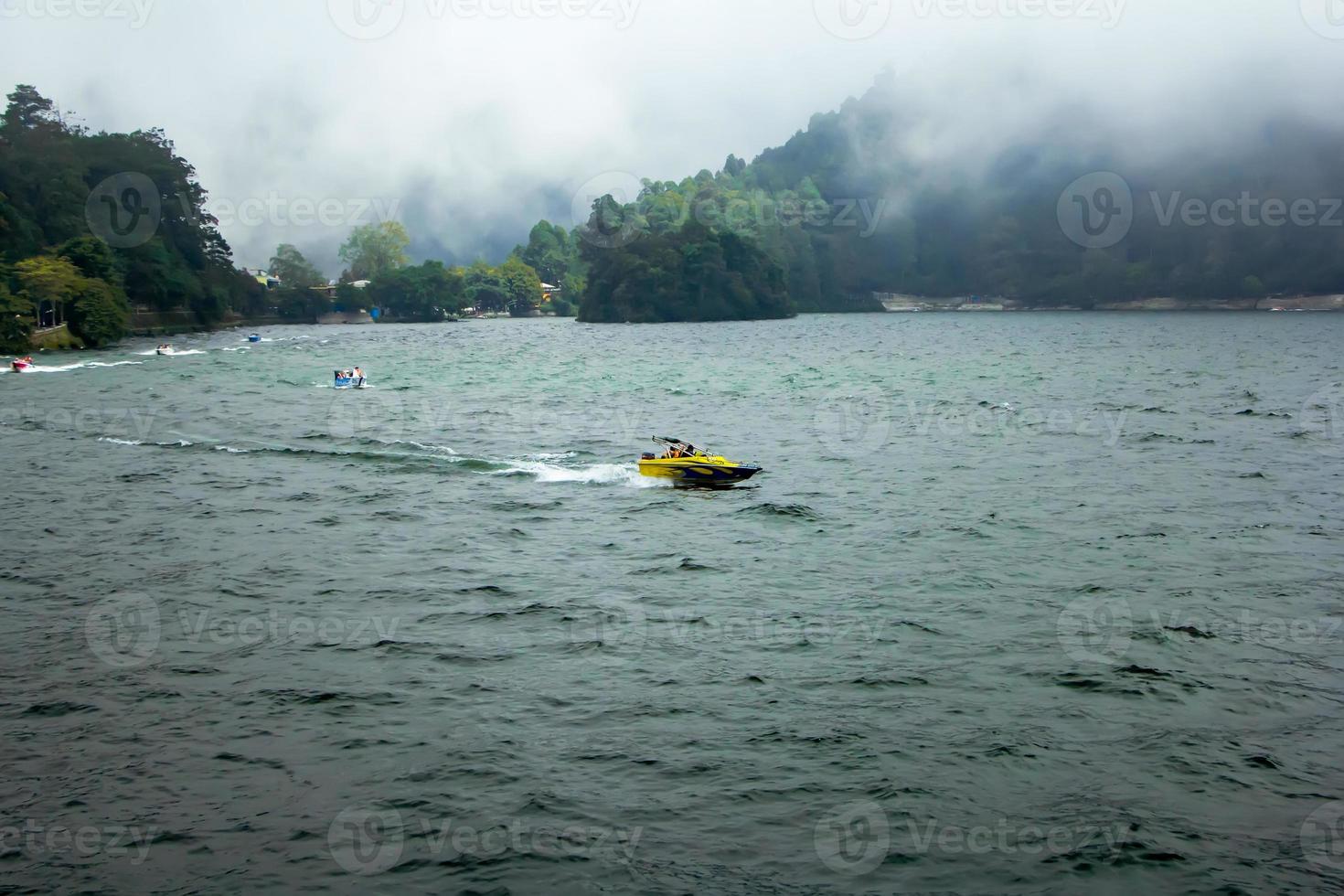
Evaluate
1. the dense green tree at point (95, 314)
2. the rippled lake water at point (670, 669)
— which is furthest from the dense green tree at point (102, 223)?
the rippled lake water at point (670, 669)

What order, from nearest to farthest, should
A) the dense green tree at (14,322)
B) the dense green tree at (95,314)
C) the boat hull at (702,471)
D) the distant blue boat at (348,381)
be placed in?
the boat hull at (702,471) → the distant blue boat at (348,381) → the dense green tree at (14,322) → the dense green tree at (95,314)

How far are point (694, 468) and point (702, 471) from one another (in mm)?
282

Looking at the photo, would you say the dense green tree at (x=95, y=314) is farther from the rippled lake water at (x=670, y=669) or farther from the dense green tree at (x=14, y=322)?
the rippled lake water at (x=670, y=669)

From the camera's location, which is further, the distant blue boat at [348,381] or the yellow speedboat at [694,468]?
the distant blue boat at [348,381]

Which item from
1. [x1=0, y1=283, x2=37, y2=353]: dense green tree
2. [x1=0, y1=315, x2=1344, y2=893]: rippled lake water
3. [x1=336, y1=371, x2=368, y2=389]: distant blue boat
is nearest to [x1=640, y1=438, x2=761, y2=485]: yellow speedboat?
[x1=0, y1=315, x2=1344, y2=893]: rippled lake water

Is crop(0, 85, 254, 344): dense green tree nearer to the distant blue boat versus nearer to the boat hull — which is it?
the distant blue boat

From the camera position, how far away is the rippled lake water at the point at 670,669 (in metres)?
13.7

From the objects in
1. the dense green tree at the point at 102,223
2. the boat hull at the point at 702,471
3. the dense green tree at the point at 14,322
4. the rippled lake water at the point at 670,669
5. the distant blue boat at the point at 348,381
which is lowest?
the rippled lake water at the point at 670,669

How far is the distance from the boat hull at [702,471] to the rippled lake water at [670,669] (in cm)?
66

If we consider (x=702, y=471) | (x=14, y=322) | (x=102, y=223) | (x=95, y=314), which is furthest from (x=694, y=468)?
(x=102, y=223)

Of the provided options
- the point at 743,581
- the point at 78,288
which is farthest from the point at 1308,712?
the point at 78,288

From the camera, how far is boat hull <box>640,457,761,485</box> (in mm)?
35594

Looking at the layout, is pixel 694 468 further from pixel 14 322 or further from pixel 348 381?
pixel 14 322

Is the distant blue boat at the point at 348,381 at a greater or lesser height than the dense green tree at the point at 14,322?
lesser
